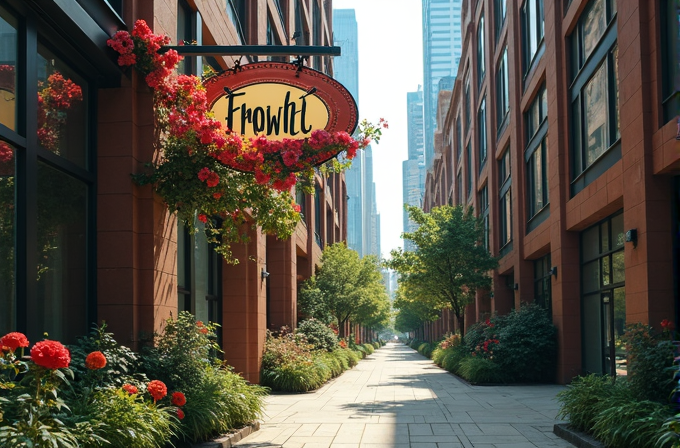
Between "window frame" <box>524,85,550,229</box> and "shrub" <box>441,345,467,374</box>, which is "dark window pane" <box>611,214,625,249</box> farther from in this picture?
"shrub" <box>441,345,467,374</box>

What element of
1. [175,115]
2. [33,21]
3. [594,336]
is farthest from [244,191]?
[594,336]

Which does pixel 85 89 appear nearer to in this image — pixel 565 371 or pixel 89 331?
pixel 89 331

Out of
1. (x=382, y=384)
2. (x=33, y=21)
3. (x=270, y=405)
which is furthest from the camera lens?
(x=382, y=384)

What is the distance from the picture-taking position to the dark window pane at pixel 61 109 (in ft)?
28.7

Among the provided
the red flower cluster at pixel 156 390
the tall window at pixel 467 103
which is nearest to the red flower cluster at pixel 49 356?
the red flower cluster at pixel 156 390

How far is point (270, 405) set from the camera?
1605 centimetres

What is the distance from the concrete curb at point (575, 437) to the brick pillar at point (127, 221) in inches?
Answer: 233

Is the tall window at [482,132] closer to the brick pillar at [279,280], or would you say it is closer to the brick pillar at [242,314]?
the brick pillar at [279,280]

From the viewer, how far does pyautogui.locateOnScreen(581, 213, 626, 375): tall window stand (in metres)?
16.9

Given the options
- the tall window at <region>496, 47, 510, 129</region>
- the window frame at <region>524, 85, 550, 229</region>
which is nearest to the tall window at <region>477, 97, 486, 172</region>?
the tall window at <region>496, 47, 510, 129</region>

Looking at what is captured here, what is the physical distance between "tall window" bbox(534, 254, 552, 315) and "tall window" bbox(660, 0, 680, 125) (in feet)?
36.9

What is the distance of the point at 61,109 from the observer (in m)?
9.27

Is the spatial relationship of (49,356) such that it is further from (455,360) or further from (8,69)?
(455,360)

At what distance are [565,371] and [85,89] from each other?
15.9 m
